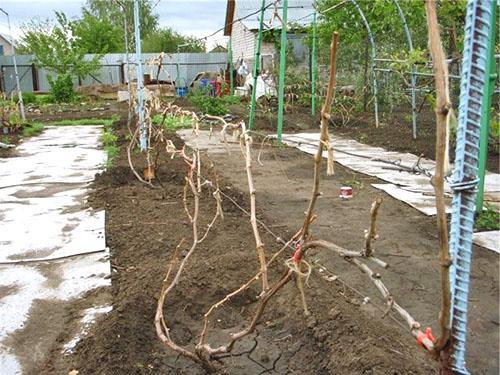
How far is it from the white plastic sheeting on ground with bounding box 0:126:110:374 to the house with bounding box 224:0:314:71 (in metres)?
12.3

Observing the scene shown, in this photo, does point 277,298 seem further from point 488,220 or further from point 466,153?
point 488,220

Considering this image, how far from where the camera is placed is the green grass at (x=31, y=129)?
12.3 meters

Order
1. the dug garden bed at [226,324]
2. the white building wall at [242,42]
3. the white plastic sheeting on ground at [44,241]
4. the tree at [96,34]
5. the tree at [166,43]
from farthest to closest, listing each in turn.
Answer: the tree at [166,43] < the tree at [96,34] < the white building wall at [242,42] < the white plastic sheeting on ground at [44,241] < the dug garden bed at [226,324]

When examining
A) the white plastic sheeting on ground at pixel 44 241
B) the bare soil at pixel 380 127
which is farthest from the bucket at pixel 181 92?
the white plastic sheeting on ground at pixel 44 241

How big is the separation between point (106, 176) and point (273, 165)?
2.49m

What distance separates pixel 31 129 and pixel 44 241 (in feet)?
30.0

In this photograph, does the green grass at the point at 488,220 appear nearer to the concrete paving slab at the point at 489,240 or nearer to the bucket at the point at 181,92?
the concrete paving slab at the point at 489,240

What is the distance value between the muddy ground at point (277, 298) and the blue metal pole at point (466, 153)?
891 mm

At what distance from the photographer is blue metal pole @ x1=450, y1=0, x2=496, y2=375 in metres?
1.37

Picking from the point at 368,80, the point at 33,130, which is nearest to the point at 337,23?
the point at 368,80

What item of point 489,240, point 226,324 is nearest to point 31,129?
point 226,324

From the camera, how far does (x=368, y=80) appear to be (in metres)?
14.1

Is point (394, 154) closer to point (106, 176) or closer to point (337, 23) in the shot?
point (106, 176)

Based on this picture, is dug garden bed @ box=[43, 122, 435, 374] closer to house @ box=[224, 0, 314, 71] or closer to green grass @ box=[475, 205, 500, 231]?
green grass @ box=[475, 205, 500, 231]
